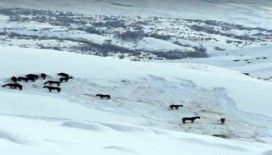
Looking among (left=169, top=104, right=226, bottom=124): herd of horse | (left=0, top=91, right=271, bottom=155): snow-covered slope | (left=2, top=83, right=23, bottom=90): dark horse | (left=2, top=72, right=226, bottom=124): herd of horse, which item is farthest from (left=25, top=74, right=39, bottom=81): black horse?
(left=169, top=104, right=226, bottom=124): herd of horse

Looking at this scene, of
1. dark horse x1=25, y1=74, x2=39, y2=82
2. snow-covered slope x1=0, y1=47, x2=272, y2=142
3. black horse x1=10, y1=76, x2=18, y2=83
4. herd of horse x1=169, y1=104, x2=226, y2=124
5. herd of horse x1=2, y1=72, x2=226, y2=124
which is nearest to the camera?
herd of horse x1=169, y1=104, x2=226, y2=124

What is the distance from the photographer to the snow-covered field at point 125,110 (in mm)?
19578

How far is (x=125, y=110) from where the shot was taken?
27.4 metres

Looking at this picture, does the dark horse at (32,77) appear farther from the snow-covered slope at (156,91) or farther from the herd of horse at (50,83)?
the snow-covered slope at (156,91)

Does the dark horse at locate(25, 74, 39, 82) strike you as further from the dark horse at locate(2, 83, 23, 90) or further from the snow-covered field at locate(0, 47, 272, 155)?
the dark horse at locate(2, 83, 23, 90)

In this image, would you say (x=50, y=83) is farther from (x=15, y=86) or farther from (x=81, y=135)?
(x=81, y=135)

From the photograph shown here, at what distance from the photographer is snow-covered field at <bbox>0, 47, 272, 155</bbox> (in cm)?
1958

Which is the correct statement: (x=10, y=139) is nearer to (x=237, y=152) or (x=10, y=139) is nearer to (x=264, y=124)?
(x=237, y=152)

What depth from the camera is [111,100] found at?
28938mm

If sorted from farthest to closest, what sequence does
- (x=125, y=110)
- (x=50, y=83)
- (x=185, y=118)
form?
(x=50, y=83), (x=125, y=110), (x=185, y=118)

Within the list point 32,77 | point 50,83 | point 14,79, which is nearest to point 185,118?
point 50,83

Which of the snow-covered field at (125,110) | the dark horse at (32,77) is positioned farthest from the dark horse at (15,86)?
the dark horse at (32,77)

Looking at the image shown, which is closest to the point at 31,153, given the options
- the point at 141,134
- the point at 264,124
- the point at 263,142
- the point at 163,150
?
the point at 163,150

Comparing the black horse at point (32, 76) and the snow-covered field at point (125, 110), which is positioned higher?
the black horse at point (32, 76)
